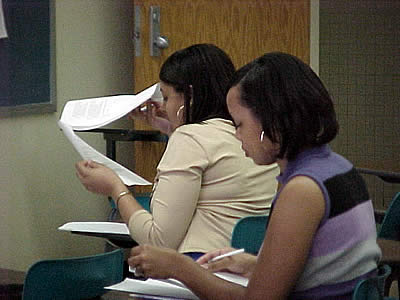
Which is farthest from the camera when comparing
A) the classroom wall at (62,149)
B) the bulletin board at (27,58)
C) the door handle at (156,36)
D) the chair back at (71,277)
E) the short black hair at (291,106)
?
the door handle at (156,36)

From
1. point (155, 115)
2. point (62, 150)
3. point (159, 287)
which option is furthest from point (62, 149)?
point (159, 287)

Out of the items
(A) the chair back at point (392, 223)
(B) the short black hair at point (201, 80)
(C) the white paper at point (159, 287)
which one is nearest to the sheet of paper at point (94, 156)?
(B) the short black hair at point (201, 80)

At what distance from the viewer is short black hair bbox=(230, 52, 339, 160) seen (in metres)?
1.56

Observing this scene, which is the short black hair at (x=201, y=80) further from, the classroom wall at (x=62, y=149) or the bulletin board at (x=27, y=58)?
the classroom wall at (x=62, y=149)

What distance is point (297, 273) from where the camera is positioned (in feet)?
4.86

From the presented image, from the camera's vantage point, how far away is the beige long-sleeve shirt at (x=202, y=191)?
1982mm

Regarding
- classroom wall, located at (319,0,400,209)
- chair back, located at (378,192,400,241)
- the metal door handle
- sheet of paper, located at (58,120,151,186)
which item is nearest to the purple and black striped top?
sheet of paper, located at (58,120,151,186)

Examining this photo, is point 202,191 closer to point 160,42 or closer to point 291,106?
point 291,106

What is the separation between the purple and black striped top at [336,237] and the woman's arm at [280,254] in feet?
0.08

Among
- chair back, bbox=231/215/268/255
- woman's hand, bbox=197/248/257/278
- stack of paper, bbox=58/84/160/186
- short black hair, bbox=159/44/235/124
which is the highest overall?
short black hair, bbox=159/44/235/124

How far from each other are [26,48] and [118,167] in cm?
159

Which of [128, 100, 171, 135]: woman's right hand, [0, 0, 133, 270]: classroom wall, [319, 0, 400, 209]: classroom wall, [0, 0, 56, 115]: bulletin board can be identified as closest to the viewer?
[128, 100, 171, 135]: woman's right hand

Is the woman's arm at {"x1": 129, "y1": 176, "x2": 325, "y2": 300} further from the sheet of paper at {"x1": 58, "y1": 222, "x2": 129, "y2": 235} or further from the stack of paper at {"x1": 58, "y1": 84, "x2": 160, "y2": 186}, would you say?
the sheet of paper at {"x1": 58, "y1": 222, "x2": 129, "y2": 235}

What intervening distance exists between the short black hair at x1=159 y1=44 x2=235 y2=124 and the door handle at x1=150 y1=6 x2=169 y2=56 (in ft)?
6.16
